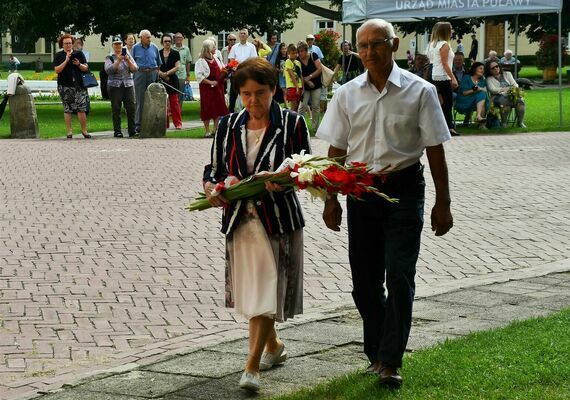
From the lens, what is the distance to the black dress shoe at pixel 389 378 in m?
5.57

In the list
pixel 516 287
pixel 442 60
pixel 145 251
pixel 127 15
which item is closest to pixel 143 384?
pixel 516 287

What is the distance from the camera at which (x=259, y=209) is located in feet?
19.1

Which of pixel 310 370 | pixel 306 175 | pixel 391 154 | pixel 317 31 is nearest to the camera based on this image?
pixel 306 175

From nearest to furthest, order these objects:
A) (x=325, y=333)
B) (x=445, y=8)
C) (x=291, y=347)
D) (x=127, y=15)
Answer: (x=291, y=347) < (x=325, y=333) < (x=445, y=8) < (x=127, y=15)

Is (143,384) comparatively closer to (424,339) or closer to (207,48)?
(424,339)

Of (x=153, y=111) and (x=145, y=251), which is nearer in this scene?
(x=145, y=251)

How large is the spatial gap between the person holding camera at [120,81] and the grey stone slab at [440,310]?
1458 centimetres

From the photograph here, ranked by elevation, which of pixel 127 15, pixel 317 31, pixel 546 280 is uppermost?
pixel 317 31

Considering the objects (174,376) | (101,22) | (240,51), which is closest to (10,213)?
(174,376)

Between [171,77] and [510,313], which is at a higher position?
[171,77]

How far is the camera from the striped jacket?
19.0ft

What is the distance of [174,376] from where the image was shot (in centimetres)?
596

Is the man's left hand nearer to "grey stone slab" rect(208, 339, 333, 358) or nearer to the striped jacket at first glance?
the striped jacket

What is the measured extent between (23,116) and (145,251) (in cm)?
1284
